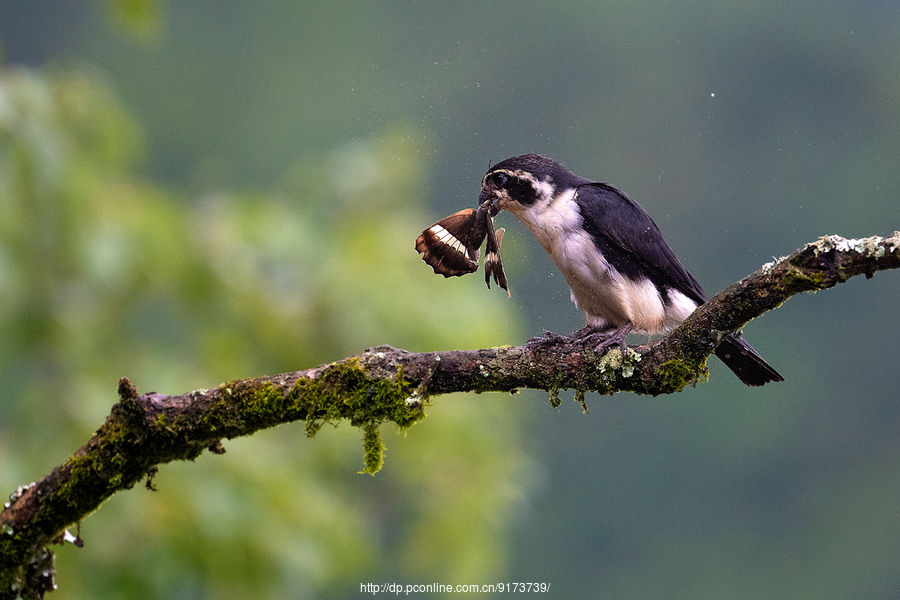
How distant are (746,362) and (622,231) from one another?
0.54 m

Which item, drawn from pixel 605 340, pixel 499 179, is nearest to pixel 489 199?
pixel 499 179

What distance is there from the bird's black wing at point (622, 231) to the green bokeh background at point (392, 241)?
12cm

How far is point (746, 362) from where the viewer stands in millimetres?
2523

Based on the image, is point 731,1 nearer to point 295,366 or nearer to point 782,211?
point 782,211

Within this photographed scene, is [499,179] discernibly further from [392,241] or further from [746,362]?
[392,241]

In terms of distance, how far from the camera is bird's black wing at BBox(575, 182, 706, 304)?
2.60 meters

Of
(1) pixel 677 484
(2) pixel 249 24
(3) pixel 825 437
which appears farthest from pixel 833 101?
(2) pixel 249 24

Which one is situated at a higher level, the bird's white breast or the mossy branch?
the bird's white breast

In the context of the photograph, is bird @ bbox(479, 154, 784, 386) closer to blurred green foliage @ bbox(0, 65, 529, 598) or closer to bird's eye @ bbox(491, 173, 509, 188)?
bird's eye @ bbox(491, 173, 509, 188)

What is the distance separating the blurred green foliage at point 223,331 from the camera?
144 inches

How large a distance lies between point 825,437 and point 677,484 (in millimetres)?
1958

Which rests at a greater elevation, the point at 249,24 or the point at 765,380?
the point at 249,24

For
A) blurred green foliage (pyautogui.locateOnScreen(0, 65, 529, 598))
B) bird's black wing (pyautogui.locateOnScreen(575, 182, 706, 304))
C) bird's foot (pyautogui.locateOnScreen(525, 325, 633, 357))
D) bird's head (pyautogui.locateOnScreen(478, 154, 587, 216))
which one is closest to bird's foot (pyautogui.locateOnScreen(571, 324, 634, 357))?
bird's foot (pyautogui.locateOnScreen(525, 325, 633, 357))

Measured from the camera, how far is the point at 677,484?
11.0 metres
